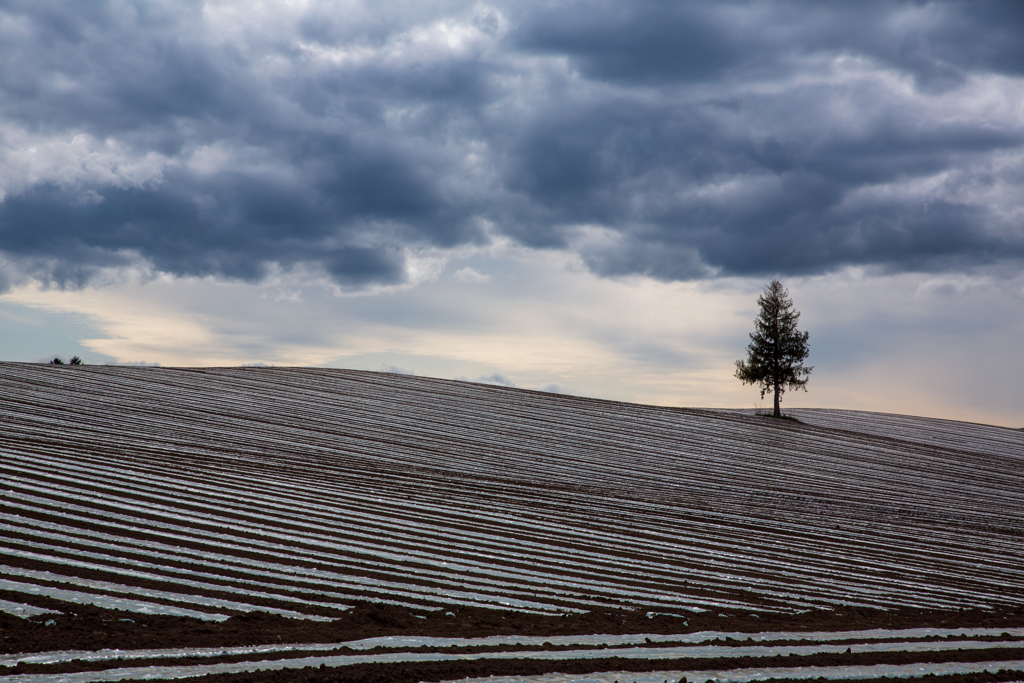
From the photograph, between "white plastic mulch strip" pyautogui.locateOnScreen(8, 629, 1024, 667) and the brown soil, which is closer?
"white plastic mulch strip" pyautogui.locateOnScreen(8, 629, 1024, 667)

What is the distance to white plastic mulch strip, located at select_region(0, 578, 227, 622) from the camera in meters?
9.37

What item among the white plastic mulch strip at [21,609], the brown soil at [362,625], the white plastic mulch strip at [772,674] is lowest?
the brown soil at [362,625]

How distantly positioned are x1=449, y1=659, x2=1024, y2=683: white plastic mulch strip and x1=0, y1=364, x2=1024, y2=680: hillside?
8.01 ft

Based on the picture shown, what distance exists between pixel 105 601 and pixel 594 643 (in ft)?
21.6

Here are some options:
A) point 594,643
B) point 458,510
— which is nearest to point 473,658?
point 594,643

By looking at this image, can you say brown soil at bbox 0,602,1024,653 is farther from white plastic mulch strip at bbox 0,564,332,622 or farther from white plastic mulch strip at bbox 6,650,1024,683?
white plastic mulch strip at bbox 6,650,1024,683

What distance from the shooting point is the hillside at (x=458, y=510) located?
11.1 metres

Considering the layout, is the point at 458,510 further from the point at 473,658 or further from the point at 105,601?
the point at 473,658

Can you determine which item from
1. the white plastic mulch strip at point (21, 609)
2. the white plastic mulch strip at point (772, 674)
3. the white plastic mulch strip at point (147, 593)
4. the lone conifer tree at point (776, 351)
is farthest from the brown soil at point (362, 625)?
the lone conifer tree at point (776, 351)

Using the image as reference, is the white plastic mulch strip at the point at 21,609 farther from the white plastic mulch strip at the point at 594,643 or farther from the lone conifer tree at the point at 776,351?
the lone conifer tree at the point at 776,351

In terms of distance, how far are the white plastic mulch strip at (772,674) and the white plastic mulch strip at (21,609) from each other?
18.9 ft

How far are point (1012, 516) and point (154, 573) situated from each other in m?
26.0

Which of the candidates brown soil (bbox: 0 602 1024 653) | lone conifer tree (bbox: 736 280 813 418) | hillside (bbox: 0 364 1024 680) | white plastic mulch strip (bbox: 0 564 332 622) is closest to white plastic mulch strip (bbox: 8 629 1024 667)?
brown soil (bbox: 0 602 1024 653)

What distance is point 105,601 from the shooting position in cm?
952
